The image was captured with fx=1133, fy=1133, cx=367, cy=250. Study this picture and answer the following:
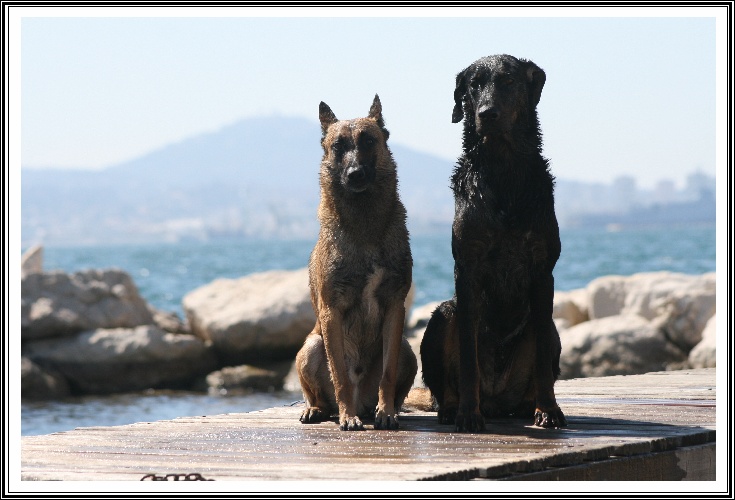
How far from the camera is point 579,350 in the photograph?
1505 cm

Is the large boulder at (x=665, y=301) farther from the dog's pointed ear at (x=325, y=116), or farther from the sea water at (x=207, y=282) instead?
the dog's pointed ear at (x=325, y=116)

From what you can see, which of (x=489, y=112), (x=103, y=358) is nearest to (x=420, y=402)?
(x=489, y=112)

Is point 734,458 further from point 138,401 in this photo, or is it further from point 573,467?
point 138,401

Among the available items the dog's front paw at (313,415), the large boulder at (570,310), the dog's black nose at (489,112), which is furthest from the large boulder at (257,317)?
the dog's black nose at (489,112)

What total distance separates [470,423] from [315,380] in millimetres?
1058

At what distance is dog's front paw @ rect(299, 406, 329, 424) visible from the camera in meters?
6.91

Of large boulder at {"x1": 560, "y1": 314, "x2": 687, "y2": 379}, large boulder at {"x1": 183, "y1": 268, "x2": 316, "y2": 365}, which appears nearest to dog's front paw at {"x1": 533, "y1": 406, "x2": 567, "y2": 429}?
large boulder at {"x1": 560, "y1": 314, "x2": 687, "y2": 379}

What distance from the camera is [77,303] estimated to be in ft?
58.3

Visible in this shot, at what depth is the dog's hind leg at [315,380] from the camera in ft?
22.4

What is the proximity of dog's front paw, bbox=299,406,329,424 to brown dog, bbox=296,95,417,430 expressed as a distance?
0.12 m

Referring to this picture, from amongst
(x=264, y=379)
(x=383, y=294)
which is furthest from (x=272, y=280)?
(x=383, y=294)

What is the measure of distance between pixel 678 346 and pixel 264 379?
6.33m

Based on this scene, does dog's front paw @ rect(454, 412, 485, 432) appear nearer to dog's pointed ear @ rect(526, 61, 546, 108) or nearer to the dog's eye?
the dog's eye

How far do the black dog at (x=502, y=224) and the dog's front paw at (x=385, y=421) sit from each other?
1.15 ft
